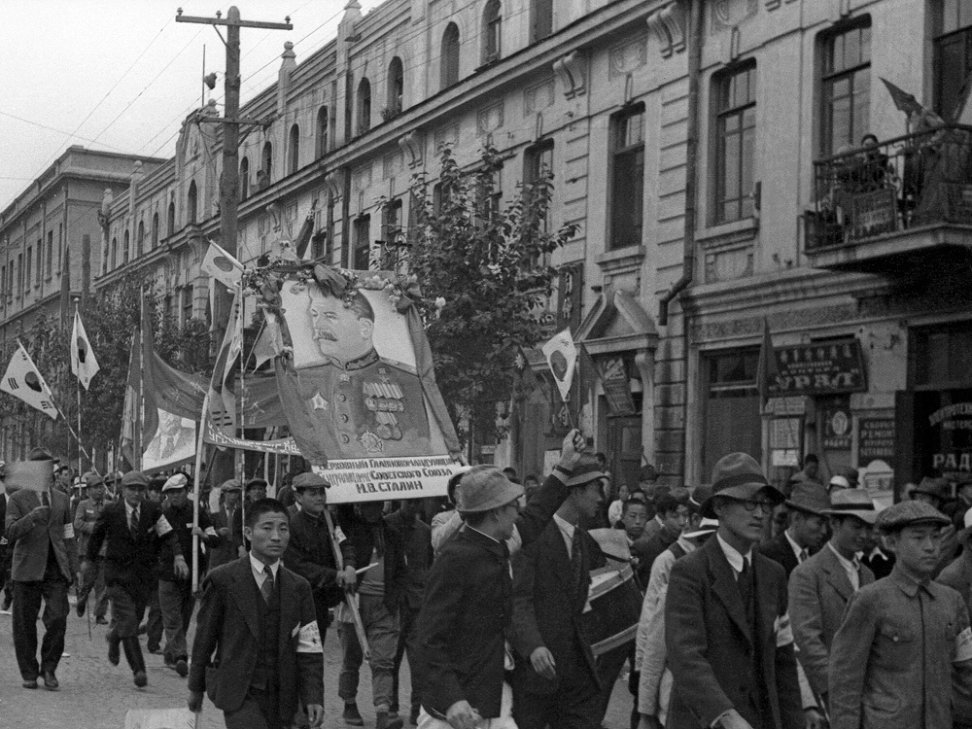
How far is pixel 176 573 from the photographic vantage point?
14.1 metres

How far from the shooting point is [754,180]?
20.6 m

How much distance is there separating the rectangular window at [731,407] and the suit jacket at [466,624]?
14.0 meters

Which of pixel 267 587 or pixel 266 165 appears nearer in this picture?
pixel 267 587

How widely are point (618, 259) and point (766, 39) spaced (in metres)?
4.38

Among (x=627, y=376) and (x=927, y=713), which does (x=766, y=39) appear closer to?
(x=627, y=376)

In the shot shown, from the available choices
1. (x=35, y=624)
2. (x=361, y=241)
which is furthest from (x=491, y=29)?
(x=35, y=624)

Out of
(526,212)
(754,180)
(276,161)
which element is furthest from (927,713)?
(276,161)

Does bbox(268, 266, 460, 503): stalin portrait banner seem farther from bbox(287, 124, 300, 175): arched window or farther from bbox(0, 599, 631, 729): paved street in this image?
bbox(287, 124, 300, 175): arched window

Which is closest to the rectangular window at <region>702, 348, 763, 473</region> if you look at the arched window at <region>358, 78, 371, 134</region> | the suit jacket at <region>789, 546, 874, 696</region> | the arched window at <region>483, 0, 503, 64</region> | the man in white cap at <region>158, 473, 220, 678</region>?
the man in white cap at <region>158, 473, 220, 678</region>

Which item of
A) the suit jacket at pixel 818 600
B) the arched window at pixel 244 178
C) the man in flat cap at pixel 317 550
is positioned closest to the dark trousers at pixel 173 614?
the man in flat cap at pixel 317 550

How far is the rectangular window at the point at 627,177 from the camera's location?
23.4 m

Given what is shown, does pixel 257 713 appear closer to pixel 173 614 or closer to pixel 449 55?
pixel 173 614

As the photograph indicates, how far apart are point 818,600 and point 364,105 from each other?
2788cm

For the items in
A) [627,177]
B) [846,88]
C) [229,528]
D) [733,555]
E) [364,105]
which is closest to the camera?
[733,555]
